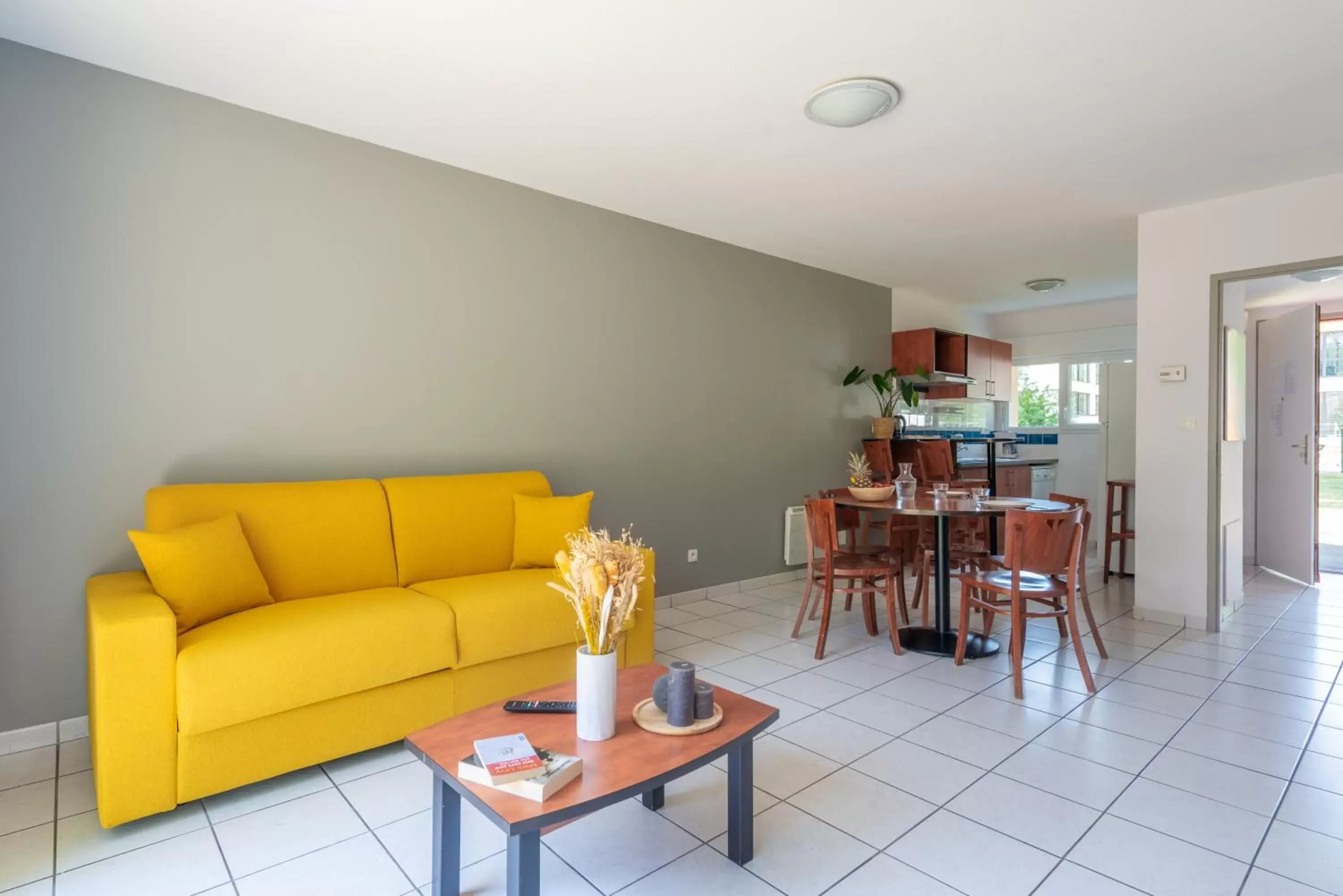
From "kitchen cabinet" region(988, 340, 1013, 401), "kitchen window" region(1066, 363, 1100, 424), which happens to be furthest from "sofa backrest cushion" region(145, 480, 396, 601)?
"kitchen window" region(1066, 363, 1100, 424)

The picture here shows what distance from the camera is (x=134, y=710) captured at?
2.09 m

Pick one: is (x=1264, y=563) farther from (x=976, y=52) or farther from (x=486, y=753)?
(x=486, y=753)

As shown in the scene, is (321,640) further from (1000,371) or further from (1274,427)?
(1274,427)

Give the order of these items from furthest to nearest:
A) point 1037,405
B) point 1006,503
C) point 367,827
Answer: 1. point 1037,405
2. point 1006,503
3. point 367,827

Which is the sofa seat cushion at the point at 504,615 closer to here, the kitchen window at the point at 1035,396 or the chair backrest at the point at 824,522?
the chair backrest at the point at 824,522

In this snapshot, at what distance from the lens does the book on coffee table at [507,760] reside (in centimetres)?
158

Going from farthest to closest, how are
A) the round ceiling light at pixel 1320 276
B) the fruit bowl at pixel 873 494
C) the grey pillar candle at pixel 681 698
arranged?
the round ceiling light at pixel 1320 276 → the fruit bowl at pixel 873 494 → the grey pillar candle at pixel 681 698

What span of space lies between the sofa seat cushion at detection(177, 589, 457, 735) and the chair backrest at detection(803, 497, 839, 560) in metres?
2.01

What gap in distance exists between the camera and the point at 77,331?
2732 mm

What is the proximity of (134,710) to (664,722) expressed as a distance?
158cm

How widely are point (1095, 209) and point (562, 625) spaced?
4.13 metres

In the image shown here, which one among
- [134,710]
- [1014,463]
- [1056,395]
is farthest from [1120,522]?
[134,710]

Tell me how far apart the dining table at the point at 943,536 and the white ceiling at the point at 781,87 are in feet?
5.90

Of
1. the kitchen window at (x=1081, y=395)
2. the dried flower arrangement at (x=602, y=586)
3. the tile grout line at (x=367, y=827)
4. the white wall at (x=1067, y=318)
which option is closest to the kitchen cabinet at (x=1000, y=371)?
the white wall at (x=1067, y=318)
